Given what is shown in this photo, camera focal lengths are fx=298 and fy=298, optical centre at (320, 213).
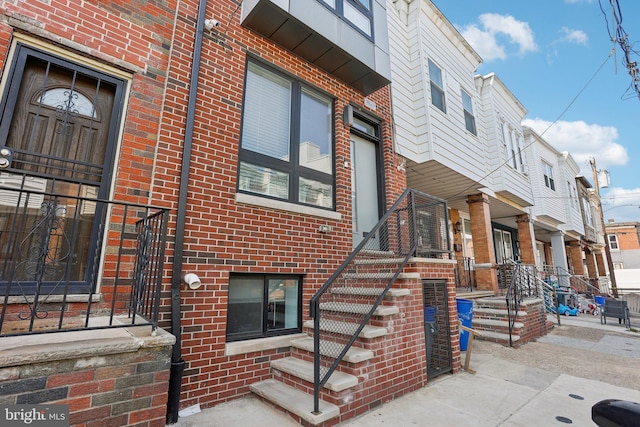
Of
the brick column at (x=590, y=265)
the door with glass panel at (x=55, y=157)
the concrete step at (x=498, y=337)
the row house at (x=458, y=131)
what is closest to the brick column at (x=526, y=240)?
the row house at (x=458, y=131)

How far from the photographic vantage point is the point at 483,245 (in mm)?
8938

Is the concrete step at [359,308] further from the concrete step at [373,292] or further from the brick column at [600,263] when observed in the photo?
the brick column at [600,263]

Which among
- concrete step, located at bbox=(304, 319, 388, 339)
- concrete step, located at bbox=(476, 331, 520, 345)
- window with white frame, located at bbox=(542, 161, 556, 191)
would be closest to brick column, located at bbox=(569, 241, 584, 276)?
window with white frame, located at bbox=(542, 161, 556, 191)

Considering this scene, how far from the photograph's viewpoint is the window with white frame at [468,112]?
8.84 m

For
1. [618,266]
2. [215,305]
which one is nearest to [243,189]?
[215,305]

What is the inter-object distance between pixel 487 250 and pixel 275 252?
7470 millimetres

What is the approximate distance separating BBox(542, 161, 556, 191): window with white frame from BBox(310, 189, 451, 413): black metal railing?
1253 centimetres

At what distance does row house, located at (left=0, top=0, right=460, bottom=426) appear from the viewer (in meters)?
2.26

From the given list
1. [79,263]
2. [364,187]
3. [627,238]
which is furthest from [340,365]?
[627,238]

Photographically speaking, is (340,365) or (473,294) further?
(473,294)

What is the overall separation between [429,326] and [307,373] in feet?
6.30

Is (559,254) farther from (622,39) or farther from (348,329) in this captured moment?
(348,329)

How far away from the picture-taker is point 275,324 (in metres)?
3.80

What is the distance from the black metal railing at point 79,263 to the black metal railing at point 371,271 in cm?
158
